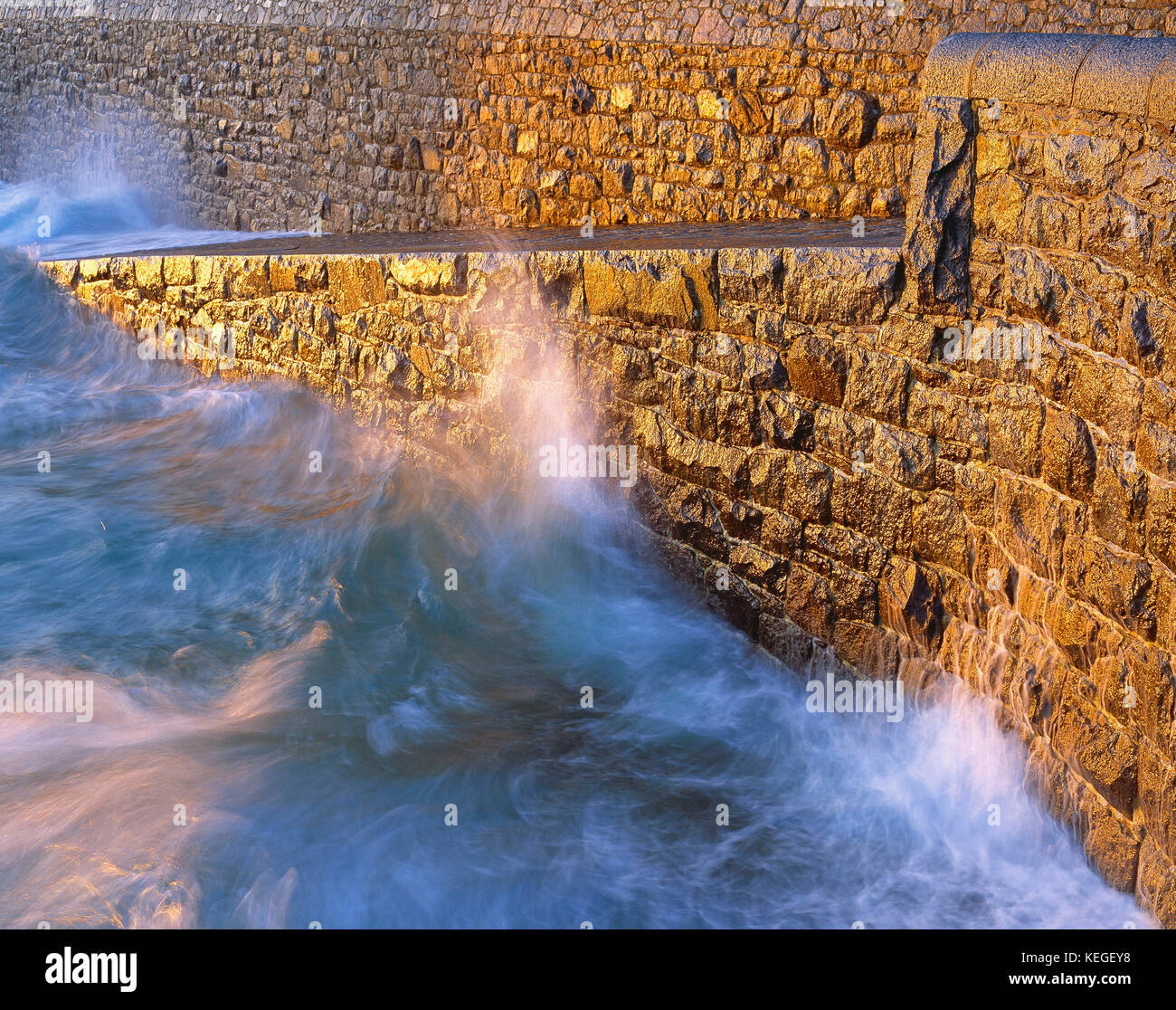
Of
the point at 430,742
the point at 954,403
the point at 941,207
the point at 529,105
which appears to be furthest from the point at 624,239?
the point at 430,742

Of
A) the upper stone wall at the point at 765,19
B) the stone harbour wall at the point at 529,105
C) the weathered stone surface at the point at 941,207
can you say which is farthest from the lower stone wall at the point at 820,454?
the upper stone wall at the point at 765,19

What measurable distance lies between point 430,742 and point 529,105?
215 inches

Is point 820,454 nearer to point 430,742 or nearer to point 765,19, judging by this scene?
point 430,742

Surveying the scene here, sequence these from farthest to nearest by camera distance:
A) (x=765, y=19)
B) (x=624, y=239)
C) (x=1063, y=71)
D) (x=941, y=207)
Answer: (x=765, y=19) → (x=624, y=239) → (x=941, y=207) → (x=1063, y=71)

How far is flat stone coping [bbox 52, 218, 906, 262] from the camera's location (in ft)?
18.7

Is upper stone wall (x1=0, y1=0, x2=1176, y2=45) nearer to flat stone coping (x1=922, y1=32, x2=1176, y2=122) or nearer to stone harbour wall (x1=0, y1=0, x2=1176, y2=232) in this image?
stone harbour wall (x1=0, y1=0, x2=1176, y2=232)

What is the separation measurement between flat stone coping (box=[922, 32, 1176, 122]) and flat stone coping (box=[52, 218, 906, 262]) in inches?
31.7

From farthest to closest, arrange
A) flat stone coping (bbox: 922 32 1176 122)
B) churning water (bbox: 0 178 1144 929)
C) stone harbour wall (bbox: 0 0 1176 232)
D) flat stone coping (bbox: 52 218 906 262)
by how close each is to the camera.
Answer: stone harbour wall (bbox: 0 0 1176 232)
flat stone coping (bbox: 52 218 906 262)
churning water (bbox: 0 178 1144 929)
flat stone coping (bbox: 922 32 1176 122)

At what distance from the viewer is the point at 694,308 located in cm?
490

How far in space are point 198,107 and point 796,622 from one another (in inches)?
398

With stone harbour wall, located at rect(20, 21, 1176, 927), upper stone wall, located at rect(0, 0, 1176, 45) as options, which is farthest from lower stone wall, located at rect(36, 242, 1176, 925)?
upper stone wall, located at rect(0, 0, 1176, 45)

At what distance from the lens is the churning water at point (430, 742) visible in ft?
12.3

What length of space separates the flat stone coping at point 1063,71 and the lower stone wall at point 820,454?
2.17 feet

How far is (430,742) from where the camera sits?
180 inches
